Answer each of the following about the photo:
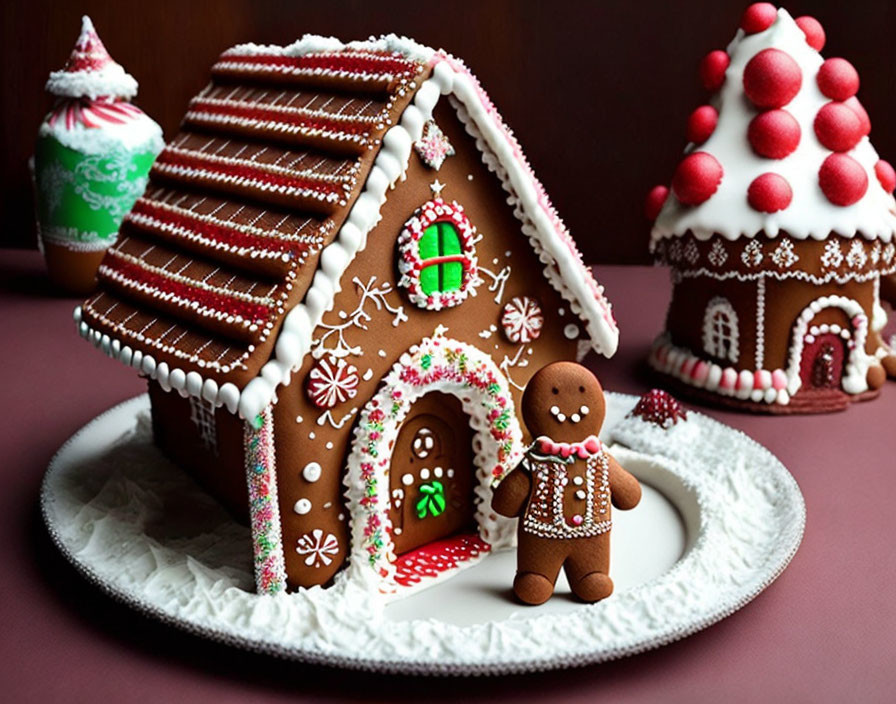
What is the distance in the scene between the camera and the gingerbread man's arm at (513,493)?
8.21 ft

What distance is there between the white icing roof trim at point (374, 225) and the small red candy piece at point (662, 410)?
85 centimetres

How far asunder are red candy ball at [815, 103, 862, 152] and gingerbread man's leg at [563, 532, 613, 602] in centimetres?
196

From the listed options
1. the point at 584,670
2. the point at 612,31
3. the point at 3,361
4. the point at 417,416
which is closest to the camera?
the point at 584,670

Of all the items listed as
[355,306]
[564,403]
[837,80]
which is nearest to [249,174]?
[355,306]

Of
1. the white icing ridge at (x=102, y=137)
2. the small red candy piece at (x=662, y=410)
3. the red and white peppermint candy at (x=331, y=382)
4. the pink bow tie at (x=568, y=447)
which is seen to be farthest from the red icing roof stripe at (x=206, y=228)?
the white icing ridge at (x=102, y=137)

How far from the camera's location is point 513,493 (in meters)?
2.50

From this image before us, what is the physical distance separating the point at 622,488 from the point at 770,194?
160 centimetres

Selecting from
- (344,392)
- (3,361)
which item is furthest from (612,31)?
(344,392)

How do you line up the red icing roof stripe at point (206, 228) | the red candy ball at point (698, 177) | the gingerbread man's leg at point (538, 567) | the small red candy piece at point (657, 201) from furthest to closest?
the small red candy piece at point (657, 201) → the red candy ball at point (698, 177) → the gingerbread man's leg at point (538, 567) → the red icing roof stripe at point (206, 228)

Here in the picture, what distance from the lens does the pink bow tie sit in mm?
2455

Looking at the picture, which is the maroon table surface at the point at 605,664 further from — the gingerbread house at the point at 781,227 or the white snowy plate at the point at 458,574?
the gingerbread house at the point at 781,227

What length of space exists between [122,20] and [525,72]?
6.76ft

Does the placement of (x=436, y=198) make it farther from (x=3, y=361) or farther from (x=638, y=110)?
(x=638, y=110)

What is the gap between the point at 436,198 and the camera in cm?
252
